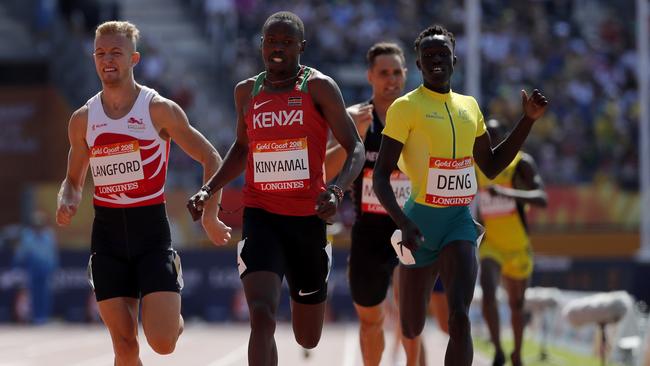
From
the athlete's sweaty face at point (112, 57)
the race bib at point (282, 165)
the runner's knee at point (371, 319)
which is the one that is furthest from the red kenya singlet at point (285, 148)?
the runner's knee at point (371, 319)

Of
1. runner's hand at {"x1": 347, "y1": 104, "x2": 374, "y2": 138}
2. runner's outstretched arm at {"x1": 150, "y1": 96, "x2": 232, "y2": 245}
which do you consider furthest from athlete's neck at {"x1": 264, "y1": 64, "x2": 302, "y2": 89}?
runner's hand at {"x1": 347, "y1": 104, "x2": 374, "y2": 138}

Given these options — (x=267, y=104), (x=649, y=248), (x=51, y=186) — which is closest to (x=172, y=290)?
(x=267, y=104)

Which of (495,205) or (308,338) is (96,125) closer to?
(308,338)

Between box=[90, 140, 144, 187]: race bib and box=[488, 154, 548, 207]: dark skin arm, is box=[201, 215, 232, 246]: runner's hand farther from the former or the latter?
box=[488, 154, 548, 207]: dark skin arm

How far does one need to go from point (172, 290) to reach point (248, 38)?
76.6 feet

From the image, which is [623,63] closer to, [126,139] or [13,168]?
[13,168]

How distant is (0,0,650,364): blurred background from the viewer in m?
26.0

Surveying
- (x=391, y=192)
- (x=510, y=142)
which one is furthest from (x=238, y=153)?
(x=510, y=142)

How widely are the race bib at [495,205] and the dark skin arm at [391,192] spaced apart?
198 inches

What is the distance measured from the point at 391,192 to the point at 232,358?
826cm

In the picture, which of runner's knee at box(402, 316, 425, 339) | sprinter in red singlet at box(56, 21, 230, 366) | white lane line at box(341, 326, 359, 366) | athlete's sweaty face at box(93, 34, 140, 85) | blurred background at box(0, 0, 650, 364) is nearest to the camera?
sprinter in red singlet at box(56, 21, 230, 366)

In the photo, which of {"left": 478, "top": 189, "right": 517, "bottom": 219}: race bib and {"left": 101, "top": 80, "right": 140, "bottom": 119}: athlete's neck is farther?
{"left": 478, "top": 189, "right": 517, "bottom": 219}: race bib

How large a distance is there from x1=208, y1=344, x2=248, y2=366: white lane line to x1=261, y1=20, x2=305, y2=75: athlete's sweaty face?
24.4ft

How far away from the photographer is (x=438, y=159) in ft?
27.9
